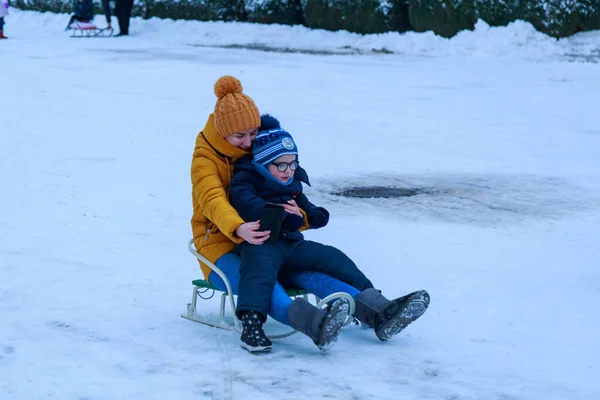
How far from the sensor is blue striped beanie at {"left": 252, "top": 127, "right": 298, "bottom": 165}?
4234 millimetres

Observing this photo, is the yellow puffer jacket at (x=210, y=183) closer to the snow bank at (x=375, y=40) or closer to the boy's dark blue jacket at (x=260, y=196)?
the boy's dark blue jacket at (x=260, y=196)

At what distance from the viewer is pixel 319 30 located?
21.0 meters

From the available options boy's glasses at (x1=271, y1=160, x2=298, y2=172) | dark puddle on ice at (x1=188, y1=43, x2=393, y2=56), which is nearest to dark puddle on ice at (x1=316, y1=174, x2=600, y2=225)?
boy's glasses at (x1=271, y1=160, x2=298, y2=172)

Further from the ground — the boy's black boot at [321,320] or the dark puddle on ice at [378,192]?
the boy's black boot at [321,320]

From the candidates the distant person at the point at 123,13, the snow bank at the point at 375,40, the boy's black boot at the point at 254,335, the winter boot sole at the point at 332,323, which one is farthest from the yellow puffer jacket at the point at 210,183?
the distant person at the point at 123,13

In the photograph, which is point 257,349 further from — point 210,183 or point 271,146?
point 271,146

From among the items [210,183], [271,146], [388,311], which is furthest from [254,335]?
[271,146]

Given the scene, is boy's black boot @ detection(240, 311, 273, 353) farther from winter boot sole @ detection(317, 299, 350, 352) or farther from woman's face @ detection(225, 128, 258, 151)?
woman's face @ detection(225, 128, 258, 151)

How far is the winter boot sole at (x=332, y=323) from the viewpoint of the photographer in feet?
12.6

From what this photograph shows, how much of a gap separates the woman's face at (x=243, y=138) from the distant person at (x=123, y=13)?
1846 centimetres

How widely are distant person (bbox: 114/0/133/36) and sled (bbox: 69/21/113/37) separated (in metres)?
0.27

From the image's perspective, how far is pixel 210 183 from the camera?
424 centimetres

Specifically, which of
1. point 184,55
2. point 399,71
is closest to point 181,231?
point 399,71

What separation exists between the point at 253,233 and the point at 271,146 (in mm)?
440
